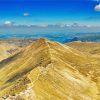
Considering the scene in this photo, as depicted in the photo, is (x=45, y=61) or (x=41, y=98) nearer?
(x=41, y=98)

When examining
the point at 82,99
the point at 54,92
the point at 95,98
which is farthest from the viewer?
the point at 95,98

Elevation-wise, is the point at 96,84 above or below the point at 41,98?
below

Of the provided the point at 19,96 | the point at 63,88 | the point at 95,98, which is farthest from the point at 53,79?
the point at 19,96

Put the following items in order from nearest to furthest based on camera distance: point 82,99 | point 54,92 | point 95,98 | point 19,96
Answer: point 19,96 < point 54,92 < point 82,99 < point 95,98

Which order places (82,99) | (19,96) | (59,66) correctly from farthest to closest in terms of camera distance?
(59,66) < (82,99) < (19,96)

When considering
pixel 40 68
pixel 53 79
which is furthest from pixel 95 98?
pixel 40 68

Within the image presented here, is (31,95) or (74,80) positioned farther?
(74,80)

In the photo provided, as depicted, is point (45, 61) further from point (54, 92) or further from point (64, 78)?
point (54, 92)

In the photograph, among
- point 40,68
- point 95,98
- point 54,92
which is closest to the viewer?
point 54,92

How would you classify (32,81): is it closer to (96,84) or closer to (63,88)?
(63,88)

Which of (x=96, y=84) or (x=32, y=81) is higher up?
(x=32, y=81)
